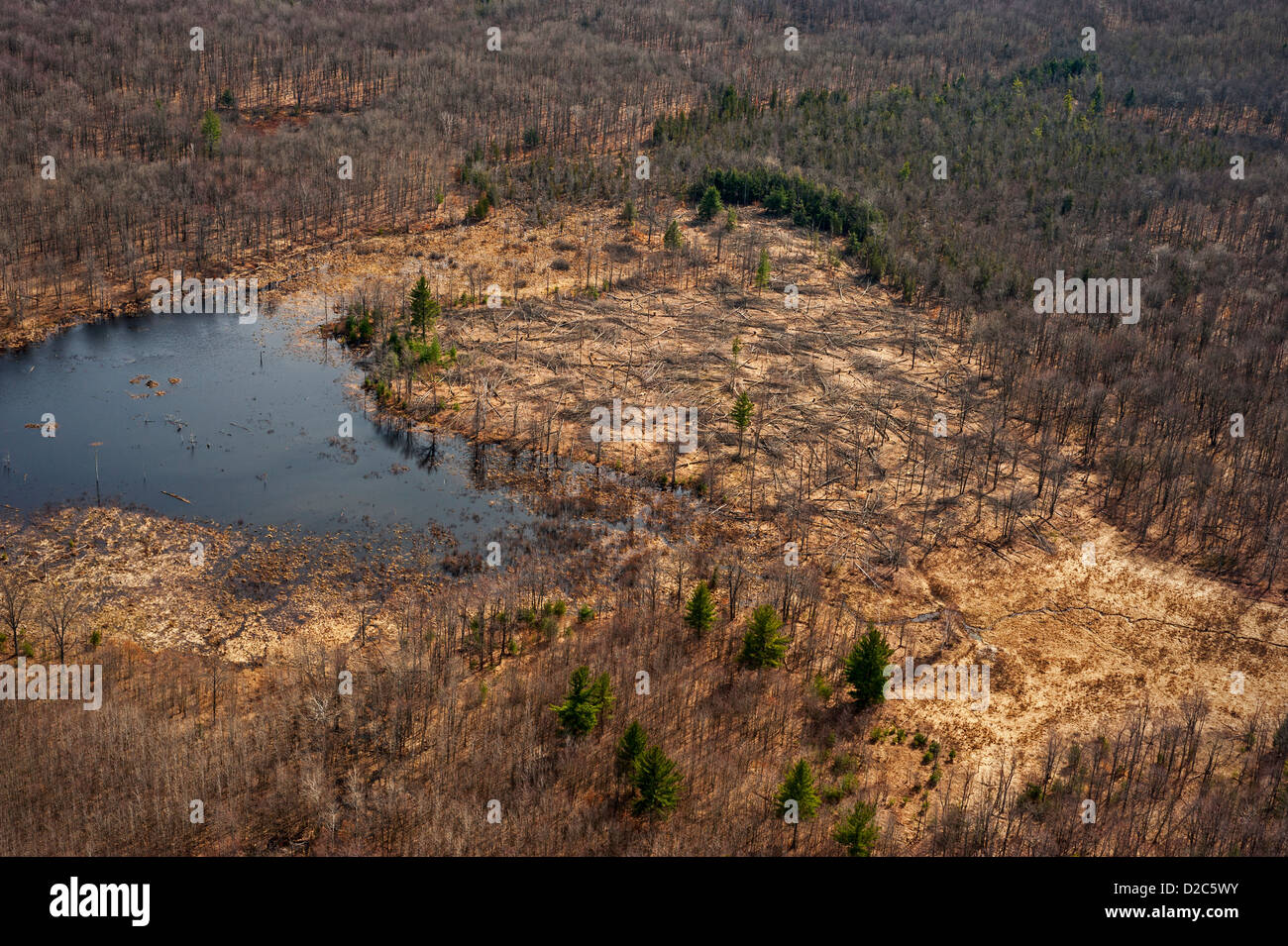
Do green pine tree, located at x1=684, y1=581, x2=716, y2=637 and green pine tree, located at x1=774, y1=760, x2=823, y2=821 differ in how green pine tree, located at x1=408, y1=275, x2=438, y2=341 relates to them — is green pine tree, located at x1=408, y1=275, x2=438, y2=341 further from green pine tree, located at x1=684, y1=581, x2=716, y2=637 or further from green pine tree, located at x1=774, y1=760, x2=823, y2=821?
green pine tree, located at x1=774, y1=760, x2=823, y2=821

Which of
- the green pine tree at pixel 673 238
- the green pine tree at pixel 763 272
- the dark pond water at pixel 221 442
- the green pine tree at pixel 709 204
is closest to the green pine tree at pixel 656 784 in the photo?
the dark pond water at pixel 221 442

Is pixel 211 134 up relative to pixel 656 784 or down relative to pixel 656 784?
up

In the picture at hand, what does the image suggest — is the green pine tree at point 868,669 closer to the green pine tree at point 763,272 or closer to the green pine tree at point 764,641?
the green pine tree at point 764,641

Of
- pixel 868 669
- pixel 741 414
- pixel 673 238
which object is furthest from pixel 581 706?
pixel 673 238

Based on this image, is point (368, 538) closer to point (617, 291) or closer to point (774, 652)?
point (774, 652)

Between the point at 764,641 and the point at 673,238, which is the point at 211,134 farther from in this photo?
the point at 764,641

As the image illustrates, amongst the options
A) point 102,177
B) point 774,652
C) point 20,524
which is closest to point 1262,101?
point 774,652
